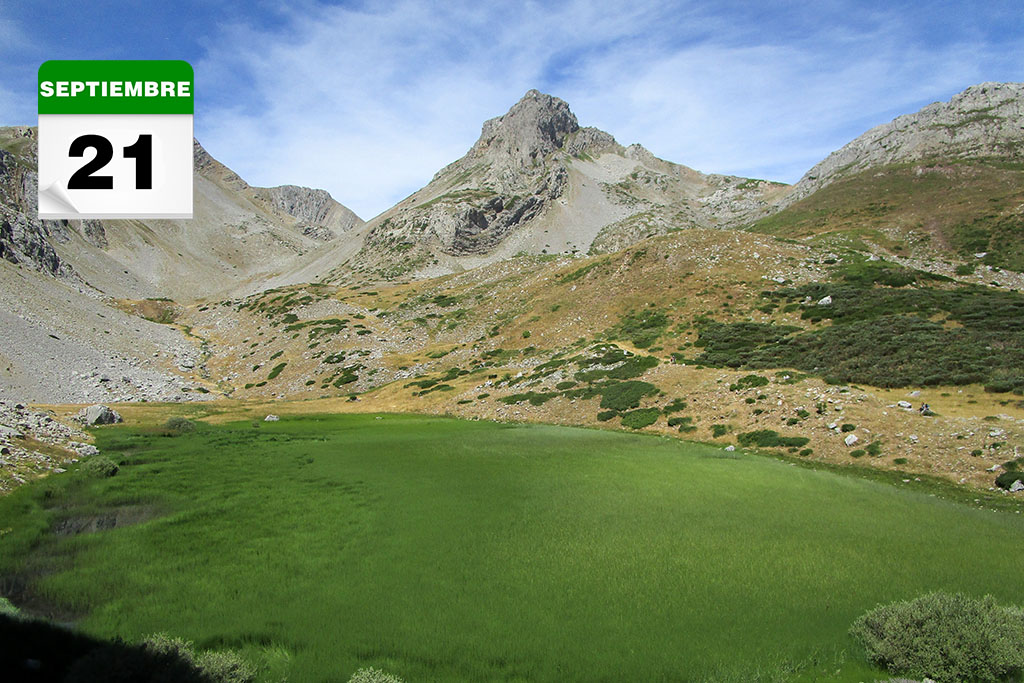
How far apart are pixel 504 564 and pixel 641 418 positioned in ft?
96.1

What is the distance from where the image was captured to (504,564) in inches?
518

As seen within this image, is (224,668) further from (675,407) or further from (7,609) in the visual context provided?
(675,407)

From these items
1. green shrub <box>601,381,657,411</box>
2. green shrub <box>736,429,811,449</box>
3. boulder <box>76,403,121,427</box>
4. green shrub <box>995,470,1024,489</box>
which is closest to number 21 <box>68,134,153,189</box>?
boulder <box>76,403,121,427</box>

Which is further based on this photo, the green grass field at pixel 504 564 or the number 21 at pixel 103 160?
the number 21 at pixel 103 160

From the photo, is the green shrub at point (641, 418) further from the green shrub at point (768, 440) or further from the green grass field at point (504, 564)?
the green grass field at point (504, 564)

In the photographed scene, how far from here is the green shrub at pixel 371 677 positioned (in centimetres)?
751

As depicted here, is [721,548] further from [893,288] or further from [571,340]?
[893,288]

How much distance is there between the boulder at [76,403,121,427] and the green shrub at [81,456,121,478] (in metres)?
20.0

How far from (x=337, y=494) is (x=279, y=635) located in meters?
10.8

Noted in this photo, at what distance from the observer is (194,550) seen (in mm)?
13648

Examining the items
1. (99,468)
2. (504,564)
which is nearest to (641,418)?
(504,564)

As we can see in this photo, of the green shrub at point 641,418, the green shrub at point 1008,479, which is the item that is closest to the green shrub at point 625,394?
the green shrub at point 641,418

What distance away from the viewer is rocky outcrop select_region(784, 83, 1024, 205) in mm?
131250

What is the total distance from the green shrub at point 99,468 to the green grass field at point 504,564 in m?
0.41
